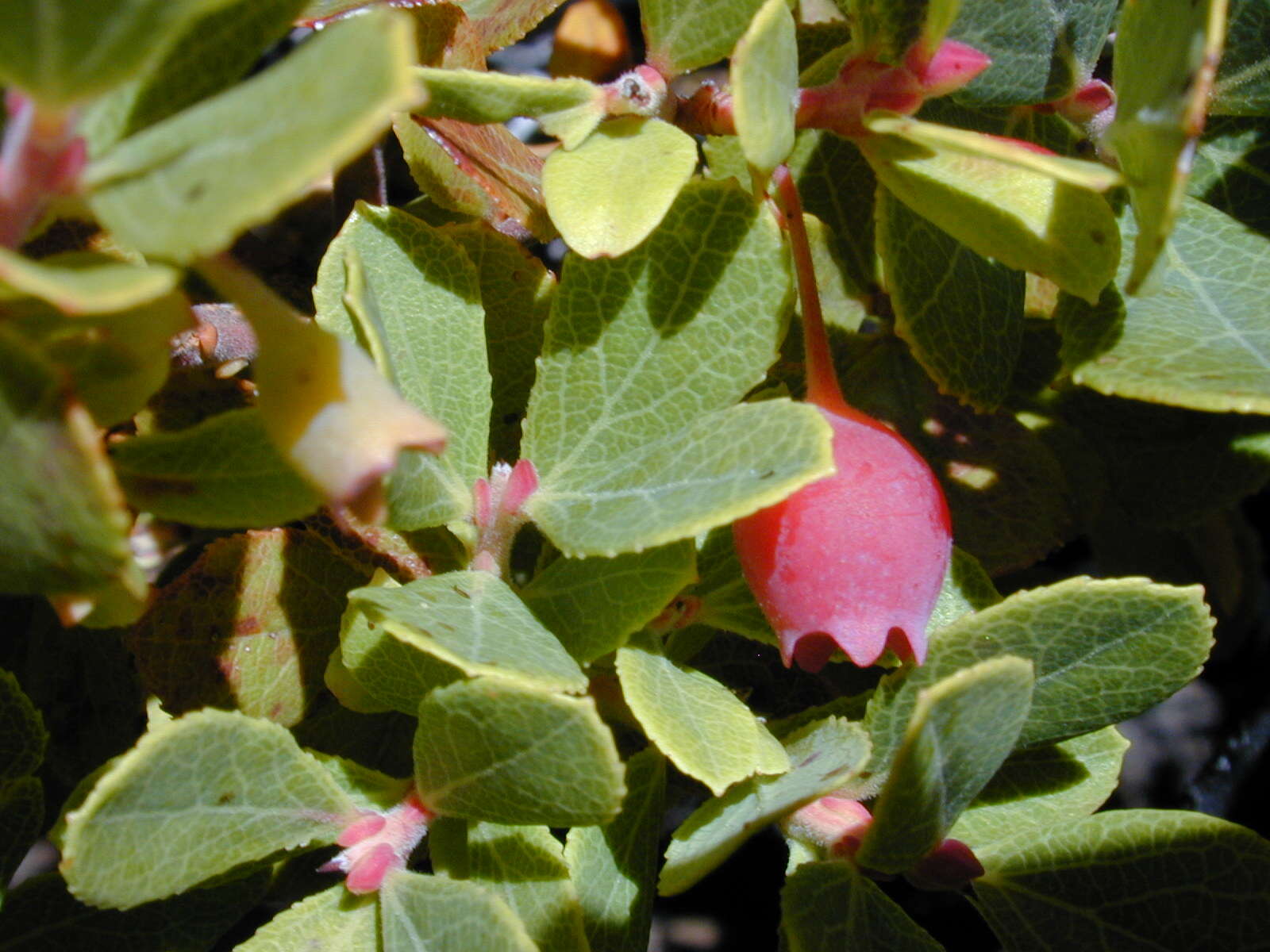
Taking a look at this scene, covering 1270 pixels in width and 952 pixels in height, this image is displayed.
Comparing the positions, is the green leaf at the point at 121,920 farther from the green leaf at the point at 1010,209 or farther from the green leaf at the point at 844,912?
the green leaf at the point at 1010,209

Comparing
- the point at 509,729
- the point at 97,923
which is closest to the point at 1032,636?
the point at 509,729

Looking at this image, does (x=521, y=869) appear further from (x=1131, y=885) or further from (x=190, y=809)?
(x=1131, y=885)

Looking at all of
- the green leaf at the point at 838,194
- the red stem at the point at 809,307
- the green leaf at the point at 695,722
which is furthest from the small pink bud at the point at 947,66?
the green leaf at the point at 695,722

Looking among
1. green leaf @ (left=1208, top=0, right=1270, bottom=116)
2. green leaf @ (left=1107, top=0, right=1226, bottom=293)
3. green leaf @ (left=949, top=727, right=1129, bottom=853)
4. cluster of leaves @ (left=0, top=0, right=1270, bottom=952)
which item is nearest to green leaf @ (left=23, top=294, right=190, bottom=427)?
cluster of leaves @ (left=0, top=0, right=1270, bottom=952)

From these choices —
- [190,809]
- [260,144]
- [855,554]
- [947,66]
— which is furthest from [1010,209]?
[190,809]

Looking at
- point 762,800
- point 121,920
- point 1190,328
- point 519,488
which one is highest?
point 1190,328

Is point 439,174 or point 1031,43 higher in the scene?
point 1031,43
